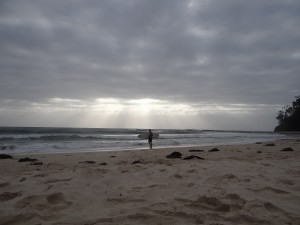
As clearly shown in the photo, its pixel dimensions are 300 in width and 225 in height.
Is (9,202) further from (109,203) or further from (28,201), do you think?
(109,203)

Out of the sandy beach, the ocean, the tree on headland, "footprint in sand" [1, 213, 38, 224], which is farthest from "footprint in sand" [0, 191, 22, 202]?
the tree on headland

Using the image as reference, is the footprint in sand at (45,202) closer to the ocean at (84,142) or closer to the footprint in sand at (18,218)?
the footprint in sand at (18,218)

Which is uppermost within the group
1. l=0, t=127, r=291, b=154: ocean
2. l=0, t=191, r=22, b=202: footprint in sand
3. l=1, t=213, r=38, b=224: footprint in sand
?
l=0, t=191, r=22, b=202: footprint in sand

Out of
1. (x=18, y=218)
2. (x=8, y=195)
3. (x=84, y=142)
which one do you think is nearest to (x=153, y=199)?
(x=18, y=218)

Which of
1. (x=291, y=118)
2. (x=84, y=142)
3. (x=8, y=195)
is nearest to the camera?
(x=8, y=195)

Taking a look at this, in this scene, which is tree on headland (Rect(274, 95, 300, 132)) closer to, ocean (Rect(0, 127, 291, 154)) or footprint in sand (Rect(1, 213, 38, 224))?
ocean (Rect(0, 127, 291, 154))

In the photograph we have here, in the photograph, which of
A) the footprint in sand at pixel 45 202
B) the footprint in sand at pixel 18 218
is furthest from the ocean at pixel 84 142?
the footprint in sand at pixel 18 218

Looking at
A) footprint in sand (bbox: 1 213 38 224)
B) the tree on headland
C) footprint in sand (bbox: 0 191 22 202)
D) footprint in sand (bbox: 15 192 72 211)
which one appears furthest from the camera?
the tree on headland

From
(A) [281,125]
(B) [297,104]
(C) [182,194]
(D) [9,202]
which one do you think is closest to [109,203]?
(C) [182,194]

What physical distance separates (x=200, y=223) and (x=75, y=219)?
4.99ft

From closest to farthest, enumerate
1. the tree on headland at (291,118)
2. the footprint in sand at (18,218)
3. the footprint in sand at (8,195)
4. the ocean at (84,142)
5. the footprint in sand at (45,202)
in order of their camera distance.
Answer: the footprint in sand at (18,218)
the footprint in sand at (45,202)
the footprint in sand at (8,195)
the ocean at (84,142)
the tree on headland at (291,118)

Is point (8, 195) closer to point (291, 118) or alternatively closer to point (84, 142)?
point (84, 142)

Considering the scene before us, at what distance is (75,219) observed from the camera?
118 inches

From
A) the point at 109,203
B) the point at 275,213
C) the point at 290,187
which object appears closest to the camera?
the point at 275,213
